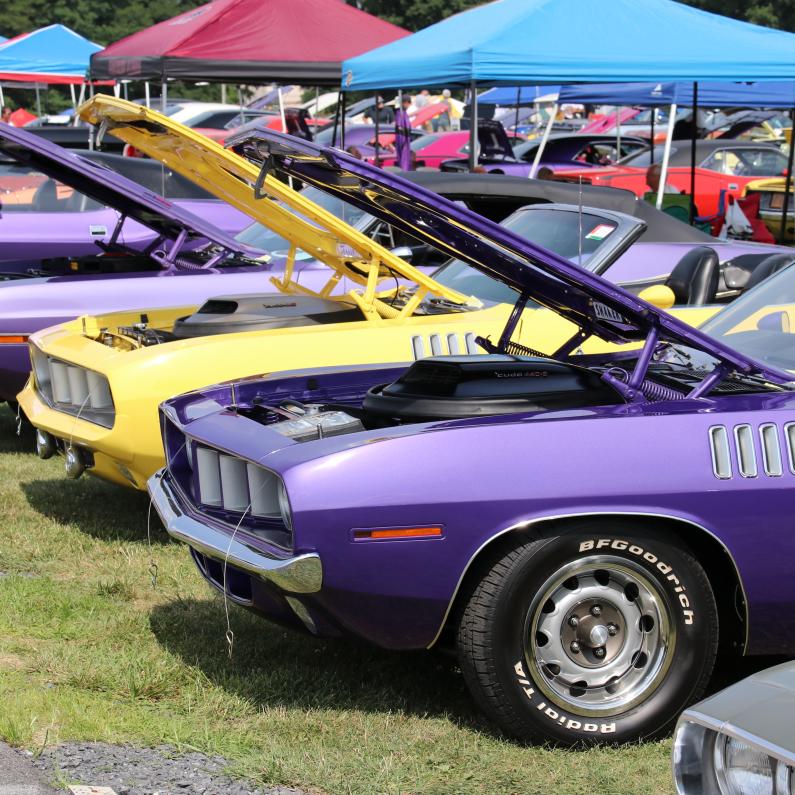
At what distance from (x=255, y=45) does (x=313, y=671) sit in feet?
37.0

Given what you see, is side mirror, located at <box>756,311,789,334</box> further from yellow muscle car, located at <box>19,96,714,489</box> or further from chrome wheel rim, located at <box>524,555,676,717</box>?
chrome wheel rim, located at <box>524,555,676,717</box>

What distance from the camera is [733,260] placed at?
699 centimetres

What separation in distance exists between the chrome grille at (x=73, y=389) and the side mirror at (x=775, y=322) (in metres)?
2.65

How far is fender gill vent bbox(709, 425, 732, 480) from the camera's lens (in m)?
3.44

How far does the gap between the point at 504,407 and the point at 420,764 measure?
1088 millimetres

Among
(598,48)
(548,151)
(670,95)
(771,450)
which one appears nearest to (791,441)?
(771,450)

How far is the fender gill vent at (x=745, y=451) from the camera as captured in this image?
136 inches

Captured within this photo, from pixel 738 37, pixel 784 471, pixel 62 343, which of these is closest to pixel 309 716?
pixel 784 471

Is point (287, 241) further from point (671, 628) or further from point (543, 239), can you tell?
point (671, 628)

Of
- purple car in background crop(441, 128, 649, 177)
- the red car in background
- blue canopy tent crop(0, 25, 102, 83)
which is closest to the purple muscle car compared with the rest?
purple car in background crop(441, 128, 649, 177)

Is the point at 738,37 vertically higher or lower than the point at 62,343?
higher

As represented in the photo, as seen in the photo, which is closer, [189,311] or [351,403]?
[351,403]

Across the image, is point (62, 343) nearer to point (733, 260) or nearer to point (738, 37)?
point (733, 260)

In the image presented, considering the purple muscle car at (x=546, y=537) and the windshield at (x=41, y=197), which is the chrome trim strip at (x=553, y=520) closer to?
the purple muscle car at (x=546, y=537)
